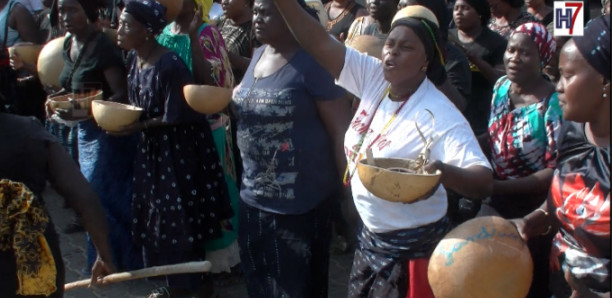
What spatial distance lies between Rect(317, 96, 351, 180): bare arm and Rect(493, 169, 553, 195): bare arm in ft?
2.35

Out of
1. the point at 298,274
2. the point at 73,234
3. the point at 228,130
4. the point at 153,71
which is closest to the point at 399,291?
the point at 298,274

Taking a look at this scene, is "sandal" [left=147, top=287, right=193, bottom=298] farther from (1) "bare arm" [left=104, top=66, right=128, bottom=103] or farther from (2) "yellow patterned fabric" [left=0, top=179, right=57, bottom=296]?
(2) "yellow patterned fabric" [left=0, top=179, right=57, bottom=296]

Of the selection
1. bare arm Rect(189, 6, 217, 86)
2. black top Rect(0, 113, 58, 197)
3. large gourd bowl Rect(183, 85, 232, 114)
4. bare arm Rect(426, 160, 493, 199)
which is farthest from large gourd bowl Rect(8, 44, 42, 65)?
bare arm Rect(426, 160, 493, 199)

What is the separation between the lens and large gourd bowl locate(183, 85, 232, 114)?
3.89m

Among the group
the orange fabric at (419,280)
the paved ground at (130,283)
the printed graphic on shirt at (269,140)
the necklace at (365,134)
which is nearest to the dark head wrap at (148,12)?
the printed graphic on shirt at (269,140)

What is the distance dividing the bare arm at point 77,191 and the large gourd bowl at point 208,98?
3.27 ft

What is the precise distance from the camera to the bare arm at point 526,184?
321 cm

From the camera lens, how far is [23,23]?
6801 millimetres

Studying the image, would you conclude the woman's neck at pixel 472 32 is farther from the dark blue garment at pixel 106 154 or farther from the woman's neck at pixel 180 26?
the dark blue garment at pixel 106 154

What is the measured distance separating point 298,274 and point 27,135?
141 cm

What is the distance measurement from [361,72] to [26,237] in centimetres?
145

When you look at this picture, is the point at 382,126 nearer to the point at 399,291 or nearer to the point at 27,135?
the point at 399,291

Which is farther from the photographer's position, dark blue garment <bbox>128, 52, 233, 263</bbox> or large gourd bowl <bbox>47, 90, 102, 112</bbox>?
large gourd bowl <bbox>47, 90, 102, 112</bbox>

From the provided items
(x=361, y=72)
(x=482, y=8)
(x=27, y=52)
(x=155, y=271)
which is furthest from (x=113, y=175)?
(x=482, y=8)
